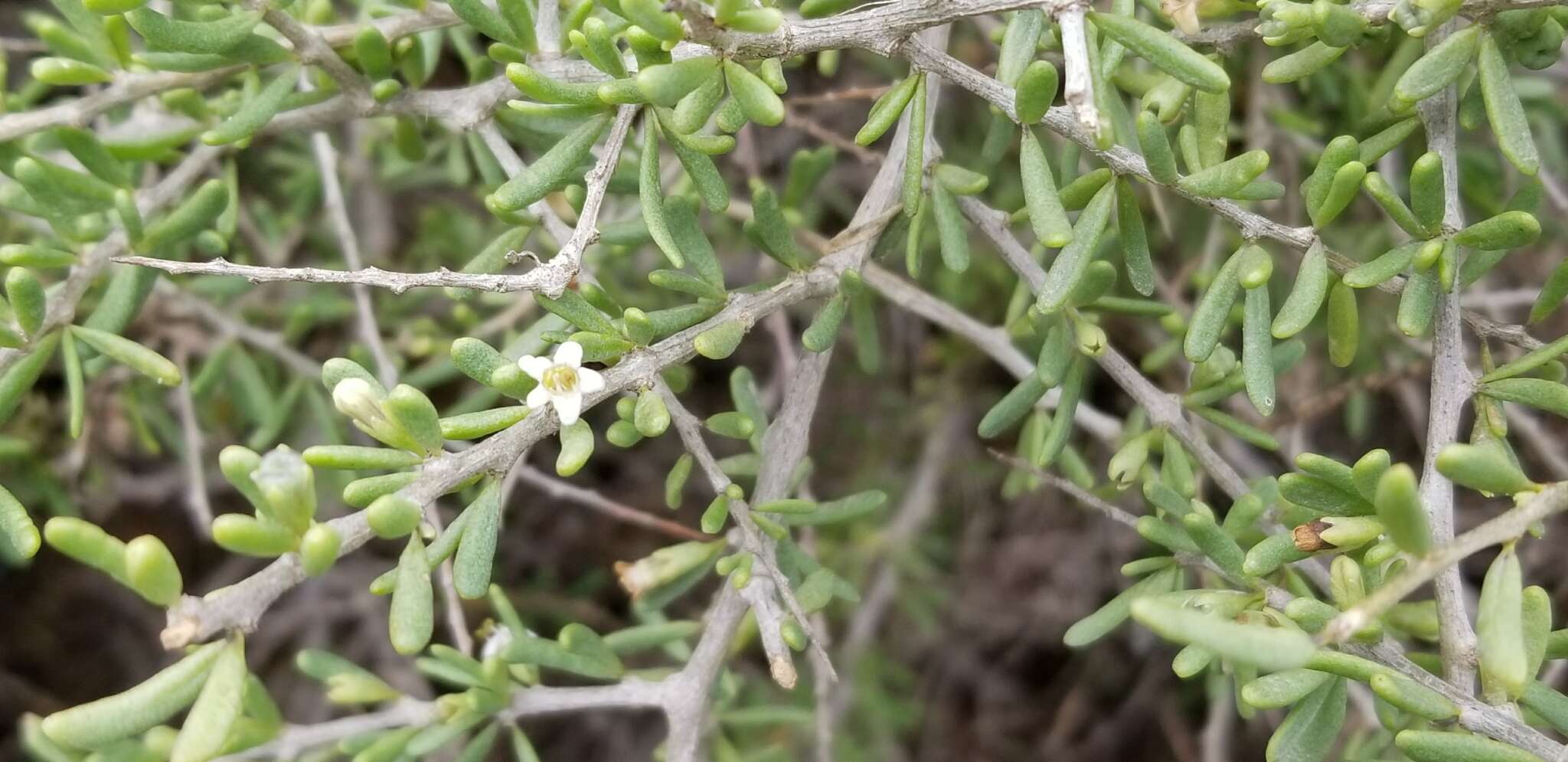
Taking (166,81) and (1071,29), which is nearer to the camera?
(1071,29)

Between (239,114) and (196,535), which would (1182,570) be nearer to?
→ (239,114)

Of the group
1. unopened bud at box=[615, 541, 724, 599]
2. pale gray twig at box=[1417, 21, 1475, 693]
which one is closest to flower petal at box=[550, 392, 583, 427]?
unopened bud at box=[615, 541, 724, 599]

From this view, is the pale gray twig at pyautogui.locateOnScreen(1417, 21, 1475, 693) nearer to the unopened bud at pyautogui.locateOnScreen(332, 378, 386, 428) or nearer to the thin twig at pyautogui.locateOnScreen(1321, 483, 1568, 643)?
the thin twig at pyautogui.locateOnScreen(1321, 483, 1568, 643)

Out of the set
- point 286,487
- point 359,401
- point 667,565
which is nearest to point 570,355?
point 359,401

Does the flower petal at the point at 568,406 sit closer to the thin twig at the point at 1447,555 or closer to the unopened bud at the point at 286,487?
the unopened bud at the point at 286,487

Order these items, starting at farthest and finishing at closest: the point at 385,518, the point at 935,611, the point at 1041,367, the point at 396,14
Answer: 1. the point at 935,611
2. the point at 396,14
3. the point at 1041,367
4. the point at 385,518

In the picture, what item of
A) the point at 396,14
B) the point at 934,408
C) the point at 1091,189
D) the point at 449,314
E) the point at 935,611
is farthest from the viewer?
the point at 935,611

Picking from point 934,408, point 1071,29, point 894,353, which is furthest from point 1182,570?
point 894,353

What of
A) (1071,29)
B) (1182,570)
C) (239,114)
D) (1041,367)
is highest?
(239,114)
